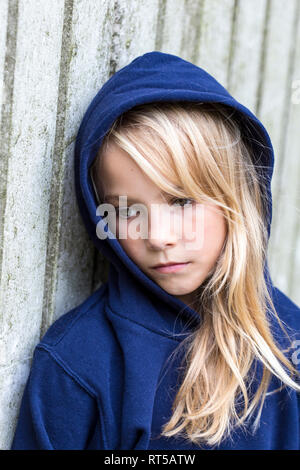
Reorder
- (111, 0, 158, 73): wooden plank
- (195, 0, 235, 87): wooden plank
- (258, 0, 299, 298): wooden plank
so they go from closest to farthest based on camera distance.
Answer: (111, 0, 158, 73): wooden plank → (195, 0, 235, 87): wooden plank → (258, 0, 299, 298): wooden plank

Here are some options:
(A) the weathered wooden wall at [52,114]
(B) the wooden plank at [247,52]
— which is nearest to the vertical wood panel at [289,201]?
(B) the wooden plank at [247,52]

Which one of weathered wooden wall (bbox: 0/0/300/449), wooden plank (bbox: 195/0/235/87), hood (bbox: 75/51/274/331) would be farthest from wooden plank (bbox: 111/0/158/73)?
wooden plank (bbox: 195/0/235/87)

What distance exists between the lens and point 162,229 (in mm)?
1236

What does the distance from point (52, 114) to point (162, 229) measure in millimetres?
335

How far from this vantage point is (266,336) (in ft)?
4.56

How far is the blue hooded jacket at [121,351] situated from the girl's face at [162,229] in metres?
0.03

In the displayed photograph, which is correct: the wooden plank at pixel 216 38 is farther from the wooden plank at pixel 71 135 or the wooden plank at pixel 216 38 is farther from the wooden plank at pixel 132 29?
the wooden plank at pixel 71 135

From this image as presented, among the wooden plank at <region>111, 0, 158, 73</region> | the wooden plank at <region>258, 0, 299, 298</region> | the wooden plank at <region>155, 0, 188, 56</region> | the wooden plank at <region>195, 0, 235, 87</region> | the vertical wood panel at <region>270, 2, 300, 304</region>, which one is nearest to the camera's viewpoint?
the wooden plank at <region>111, 0, 158, 73</region>

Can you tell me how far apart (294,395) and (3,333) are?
0.71 m

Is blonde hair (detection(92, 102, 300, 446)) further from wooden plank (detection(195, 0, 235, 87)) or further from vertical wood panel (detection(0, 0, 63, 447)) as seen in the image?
wooden plank (detection(195, 0, 235, 87))

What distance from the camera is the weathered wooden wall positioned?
1140 millimetres

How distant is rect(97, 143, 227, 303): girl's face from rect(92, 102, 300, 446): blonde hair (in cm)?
3

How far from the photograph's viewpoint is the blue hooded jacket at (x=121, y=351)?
4.09 ft

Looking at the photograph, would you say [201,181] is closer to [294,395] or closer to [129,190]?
[129,190]
